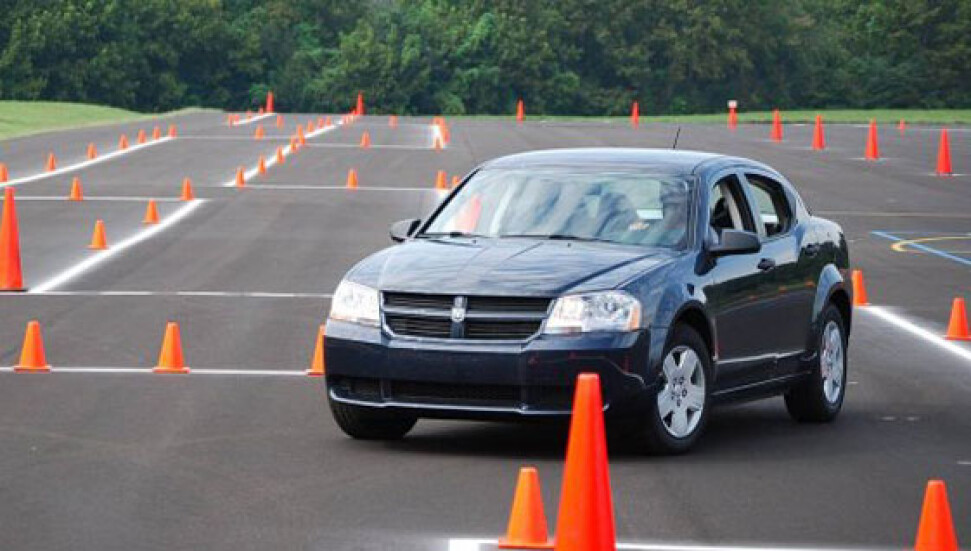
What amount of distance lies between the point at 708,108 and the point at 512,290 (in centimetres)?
10092

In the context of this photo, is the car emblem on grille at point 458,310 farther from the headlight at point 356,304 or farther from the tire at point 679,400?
the tire at point 679,400

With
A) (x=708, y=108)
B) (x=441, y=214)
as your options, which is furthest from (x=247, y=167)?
(x=708, y=108)

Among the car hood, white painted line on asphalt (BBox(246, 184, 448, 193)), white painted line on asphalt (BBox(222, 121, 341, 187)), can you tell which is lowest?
white painted line on asphalt (BBox(222, 121, 341, 187))

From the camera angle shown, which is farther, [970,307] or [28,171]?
[28,171]

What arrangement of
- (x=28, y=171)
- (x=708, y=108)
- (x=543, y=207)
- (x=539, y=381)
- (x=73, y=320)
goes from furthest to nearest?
(x=708, y=108), (x=28, y=171), (x=73, y=320), (x=543, y=207), (x=539, y=381)

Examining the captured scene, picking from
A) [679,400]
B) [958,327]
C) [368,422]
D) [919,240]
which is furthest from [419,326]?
[919,240]

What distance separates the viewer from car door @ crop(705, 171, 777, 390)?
12055mm

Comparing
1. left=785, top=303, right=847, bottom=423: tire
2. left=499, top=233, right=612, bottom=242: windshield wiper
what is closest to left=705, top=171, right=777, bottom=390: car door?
left=785, top=303, right=847, bottom=423: tire

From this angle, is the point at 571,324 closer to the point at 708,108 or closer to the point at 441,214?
the point at 441,214

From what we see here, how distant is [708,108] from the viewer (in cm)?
11106

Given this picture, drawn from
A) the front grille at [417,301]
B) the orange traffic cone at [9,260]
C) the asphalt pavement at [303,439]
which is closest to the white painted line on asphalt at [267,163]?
the asphalt pavement at [303,439]

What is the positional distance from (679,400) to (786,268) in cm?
174

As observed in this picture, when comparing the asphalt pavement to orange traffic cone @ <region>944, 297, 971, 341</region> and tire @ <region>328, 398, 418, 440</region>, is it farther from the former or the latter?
orange traffic cone @ <region>944, 297, 971, 341</region>

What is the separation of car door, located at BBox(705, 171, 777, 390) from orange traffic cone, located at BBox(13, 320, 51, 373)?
5.02 meters
